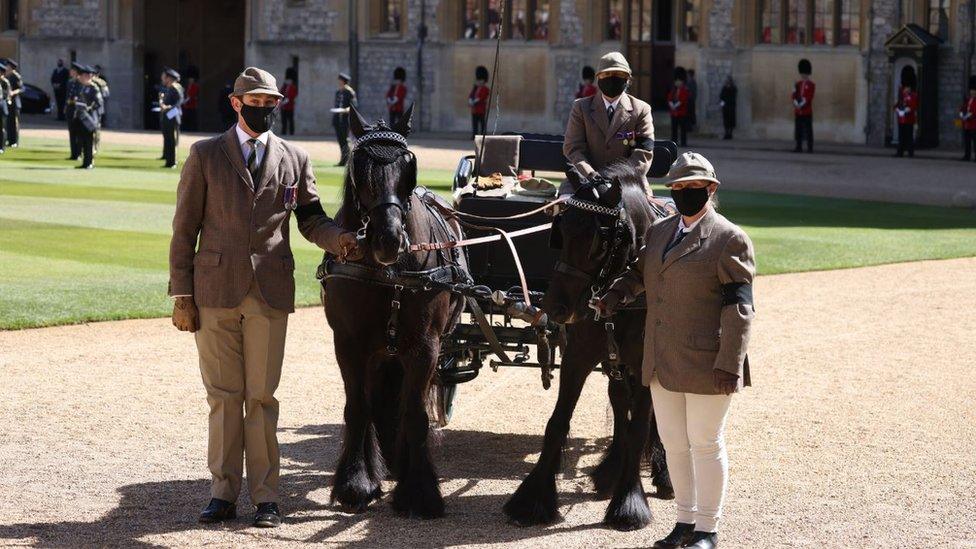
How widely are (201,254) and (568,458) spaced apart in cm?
256

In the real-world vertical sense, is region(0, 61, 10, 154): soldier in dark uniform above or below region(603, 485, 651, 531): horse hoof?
above

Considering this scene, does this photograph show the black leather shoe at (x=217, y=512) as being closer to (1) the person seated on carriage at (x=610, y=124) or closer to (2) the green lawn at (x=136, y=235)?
(1) the person seated on carriage at (x=610, y=124)

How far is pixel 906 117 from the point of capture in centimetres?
3048

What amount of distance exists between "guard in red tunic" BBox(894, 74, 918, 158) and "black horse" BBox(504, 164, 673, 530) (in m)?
24.7

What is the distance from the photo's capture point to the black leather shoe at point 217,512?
6.48 m

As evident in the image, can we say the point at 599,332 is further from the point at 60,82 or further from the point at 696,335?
the point at 60,82

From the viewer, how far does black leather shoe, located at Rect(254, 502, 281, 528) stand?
6445 millimetres

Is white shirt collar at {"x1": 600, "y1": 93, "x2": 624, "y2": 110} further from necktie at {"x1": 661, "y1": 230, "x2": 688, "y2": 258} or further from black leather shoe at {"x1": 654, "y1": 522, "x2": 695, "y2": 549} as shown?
black leather shoe at {"x1": 654, "y1": 522, "x2": 695, "y2": 549}

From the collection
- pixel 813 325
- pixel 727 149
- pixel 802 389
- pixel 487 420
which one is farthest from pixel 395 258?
pixel 727 149

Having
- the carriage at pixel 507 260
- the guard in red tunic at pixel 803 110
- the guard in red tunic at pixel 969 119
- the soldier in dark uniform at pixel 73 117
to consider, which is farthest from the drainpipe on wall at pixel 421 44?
the carriage at pixel 507 260

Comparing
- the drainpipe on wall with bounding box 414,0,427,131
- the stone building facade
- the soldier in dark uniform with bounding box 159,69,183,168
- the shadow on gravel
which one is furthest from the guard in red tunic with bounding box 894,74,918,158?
the shadow on gravel

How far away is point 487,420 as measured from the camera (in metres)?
8.92

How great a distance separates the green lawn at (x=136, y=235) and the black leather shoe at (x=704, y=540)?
705cm

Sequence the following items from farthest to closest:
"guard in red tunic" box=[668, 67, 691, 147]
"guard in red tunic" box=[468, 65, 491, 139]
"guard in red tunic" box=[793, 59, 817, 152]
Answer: "guard in red tunic" box=[468, 65, 491, 139], "guard in red tunic" box=[668, 67, 691, 147], "guard in red tunic" box=[793, 59, 817, 152]
